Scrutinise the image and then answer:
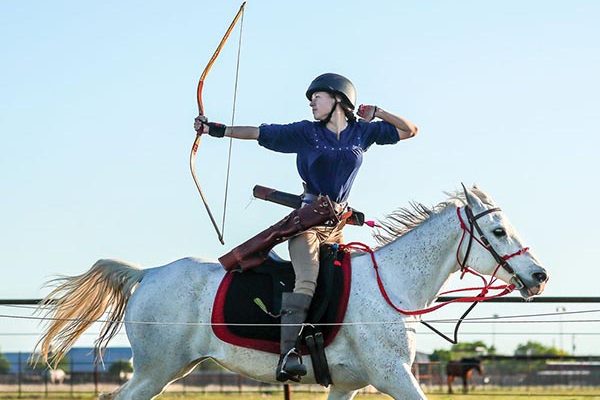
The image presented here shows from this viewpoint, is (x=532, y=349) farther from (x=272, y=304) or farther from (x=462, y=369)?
(x=272, y=304)

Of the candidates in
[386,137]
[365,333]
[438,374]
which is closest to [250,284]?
[365,333]

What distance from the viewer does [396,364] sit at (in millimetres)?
6926

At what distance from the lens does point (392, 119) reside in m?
7.32

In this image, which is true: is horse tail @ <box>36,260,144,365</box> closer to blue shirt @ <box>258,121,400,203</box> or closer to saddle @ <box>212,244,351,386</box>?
saddle @ <box>212,244,351,386</box>

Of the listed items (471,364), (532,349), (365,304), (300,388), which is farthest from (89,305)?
(532,349)

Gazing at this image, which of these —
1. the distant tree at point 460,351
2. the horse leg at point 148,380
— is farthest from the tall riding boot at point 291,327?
the distant tree at point 460,351

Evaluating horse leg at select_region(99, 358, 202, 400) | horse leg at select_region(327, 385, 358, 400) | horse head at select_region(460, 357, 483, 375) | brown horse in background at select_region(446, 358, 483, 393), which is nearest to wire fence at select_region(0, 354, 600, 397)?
brown horse in background at select_region(446, 358, 483, 393)

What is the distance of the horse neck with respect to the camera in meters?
7.20

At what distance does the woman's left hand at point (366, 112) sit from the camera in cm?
725

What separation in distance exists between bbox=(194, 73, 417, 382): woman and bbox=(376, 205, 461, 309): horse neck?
43cm

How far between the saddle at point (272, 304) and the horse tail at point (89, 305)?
2.40 ft

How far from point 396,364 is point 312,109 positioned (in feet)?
5.39

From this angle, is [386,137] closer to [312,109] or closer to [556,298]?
[312,109]

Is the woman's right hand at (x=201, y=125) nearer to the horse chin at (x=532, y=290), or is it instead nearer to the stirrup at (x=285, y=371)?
the stirrup at (x=285, y=371)
